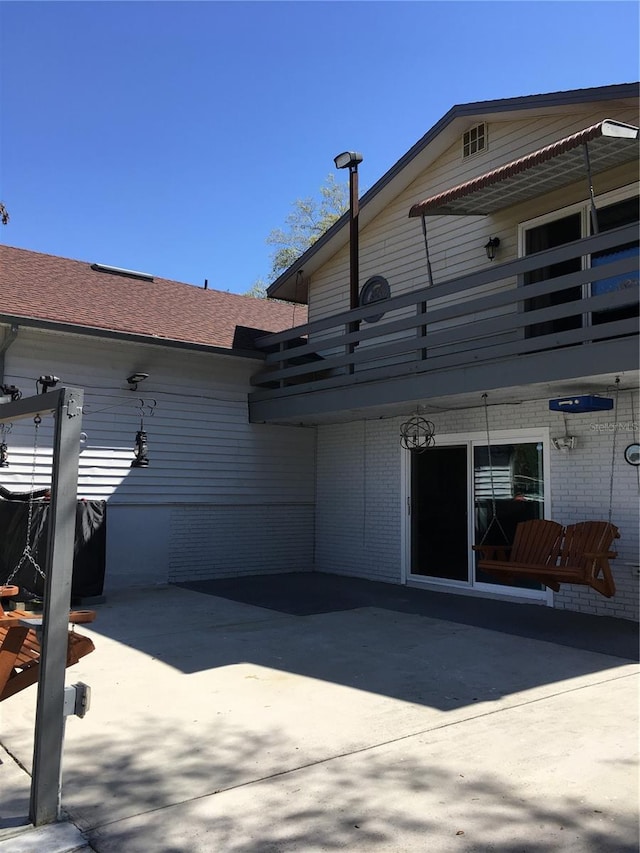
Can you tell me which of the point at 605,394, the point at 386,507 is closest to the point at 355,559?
the point at 386,507

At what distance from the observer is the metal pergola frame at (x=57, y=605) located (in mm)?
3107

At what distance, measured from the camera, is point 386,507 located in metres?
11.1

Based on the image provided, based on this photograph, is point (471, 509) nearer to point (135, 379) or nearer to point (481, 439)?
point (481, 439)

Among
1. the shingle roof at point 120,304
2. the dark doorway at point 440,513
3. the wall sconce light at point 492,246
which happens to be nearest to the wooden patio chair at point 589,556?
the dark doorway at point 440,513

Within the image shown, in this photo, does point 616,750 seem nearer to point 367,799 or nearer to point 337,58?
point 367,799

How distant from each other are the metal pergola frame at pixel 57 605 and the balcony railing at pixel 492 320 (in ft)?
17.3

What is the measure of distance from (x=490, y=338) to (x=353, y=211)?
348 cm

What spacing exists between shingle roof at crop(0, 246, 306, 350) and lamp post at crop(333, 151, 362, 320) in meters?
2.14

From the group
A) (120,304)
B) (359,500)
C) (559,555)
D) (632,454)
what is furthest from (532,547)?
(120,304)

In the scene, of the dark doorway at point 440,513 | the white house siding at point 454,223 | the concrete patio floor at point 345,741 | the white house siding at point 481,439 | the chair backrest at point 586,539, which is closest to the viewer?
the concrete patio floor at point 345,741

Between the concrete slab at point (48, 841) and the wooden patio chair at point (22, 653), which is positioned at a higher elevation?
the wooden patio chair at point (22, 653)

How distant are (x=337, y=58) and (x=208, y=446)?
7.01 metres

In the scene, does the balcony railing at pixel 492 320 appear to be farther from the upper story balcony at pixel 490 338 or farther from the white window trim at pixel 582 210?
the white window trim at pixel 582 210

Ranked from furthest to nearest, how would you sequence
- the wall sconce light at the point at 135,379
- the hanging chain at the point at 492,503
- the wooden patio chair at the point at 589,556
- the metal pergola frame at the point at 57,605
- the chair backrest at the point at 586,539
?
the wall sconce light at the point at 135,379, the hanging chain at the point at 492,503, the chair backrest at the point at 586,539, the wooden patio chair at the point at 589,556, the metal pergola frame at the point at 57,605
